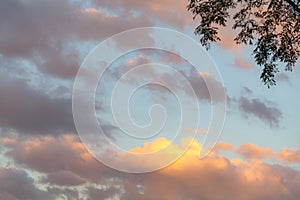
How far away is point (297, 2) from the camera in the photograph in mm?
34719

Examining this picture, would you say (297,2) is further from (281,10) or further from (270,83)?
(270,83)

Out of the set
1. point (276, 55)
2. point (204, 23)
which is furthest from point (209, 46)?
point (276, 55)

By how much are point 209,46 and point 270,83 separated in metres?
3.76

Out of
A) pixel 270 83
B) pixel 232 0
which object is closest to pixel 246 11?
pixel 232 0

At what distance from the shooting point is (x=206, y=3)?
3569 cm

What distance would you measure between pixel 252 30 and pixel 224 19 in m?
1.56

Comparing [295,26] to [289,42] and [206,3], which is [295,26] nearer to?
[289,42]

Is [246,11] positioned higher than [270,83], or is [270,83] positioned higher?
[246,11]

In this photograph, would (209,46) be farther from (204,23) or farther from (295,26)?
(295,26)

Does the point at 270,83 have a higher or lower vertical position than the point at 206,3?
lower

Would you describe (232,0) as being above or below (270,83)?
above

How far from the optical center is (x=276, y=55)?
3653cm

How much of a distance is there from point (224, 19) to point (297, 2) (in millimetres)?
3738

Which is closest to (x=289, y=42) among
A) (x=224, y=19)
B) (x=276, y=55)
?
(x=276, y=55)
